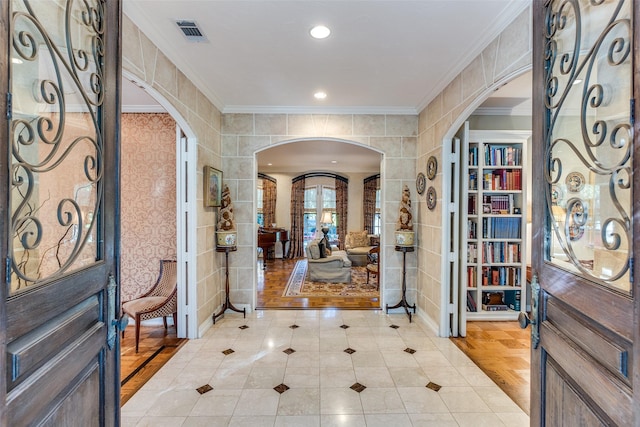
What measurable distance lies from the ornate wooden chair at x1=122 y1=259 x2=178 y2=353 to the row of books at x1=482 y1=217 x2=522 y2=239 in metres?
3.88

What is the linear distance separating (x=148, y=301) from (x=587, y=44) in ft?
13.2

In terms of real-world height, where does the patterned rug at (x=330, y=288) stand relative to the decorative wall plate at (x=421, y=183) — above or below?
below

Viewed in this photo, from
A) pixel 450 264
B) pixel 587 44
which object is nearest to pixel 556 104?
pixel 587 44

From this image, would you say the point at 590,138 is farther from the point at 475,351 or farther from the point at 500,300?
the point at 500,300

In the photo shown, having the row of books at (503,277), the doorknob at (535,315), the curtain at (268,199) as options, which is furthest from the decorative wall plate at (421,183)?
the curtain at (268,199)

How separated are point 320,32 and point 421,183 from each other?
7.69 ft

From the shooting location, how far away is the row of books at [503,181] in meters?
3.92

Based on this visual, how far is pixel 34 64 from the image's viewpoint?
942 mm

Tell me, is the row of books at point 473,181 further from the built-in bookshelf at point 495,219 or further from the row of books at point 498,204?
the row of books at point 498,204

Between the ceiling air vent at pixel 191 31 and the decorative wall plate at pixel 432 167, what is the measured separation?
2.67m

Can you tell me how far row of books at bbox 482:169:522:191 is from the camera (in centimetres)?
392

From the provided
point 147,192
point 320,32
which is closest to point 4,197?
point 320,32

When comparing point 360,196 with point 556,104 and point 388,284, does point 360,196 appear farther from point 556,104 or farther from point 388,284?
point 556,104

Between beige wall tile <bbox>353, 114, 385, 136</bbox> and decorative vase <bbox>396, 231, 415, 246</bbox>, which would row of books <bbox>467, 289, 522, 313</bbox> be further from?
beige wall tile <bbox>353, 114, 385, 136</bbox>
